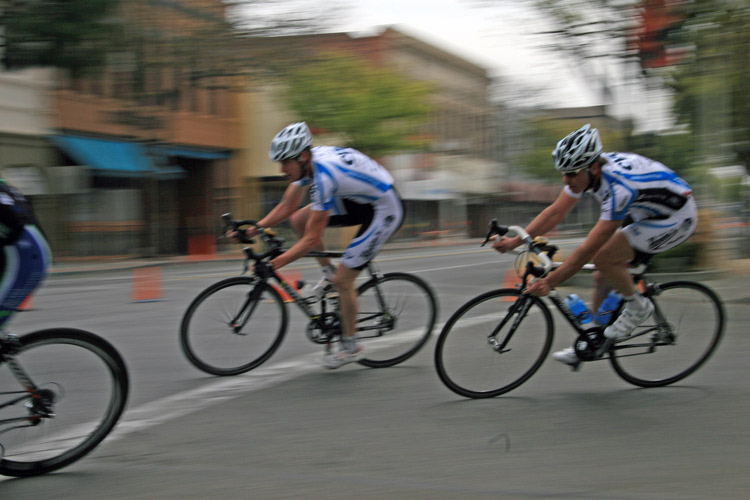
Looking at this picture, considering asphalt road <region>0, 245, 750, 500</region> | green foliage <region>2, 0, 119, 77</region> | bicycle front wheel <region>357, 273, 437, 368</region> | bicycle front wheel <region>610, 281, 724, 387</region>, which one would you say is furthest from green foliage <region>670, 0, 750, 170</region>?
green foliage <region>2, 0, 119, 77</region>

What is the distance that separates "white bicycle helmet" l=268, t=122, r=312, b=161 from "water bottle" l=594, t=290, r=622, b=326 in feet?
7.40

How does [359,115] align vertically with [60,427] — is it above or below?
above

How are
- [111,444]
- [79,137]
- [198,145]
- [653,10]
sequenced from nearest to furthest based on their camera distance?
[111,444] → [653,10] → [79,137] → [198,145]

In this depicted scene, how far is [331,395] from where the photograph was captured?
5777mm

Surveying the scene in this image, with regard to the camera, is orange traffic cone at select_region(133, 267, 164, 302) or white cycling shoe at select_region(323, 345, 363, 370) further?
orange traffic cone at select_region(133, 267, 164, 302)

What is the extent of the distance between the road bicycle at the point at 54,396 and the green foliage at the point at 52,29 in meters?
12.2

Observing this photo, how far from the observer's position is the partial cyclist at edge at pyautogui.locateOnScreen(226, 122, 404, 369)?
6062mm

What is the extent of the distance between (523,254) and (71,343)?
114 inches

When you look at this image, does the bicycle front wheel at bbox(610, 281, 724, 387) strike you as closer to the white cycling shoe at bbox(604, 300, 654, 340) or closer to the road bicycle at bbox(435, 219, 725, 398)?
the road bicycle at bbox(435, 219, 725, 398)

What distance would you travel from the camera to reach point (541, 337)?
5.59 metres

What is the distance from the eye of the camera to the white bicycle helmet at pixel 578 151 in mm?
5184

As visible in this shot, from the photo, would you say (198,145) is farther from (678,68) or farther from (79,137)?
(678,68)

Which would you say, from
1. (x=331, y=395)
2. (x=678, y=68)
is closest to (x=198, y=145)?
(x=678, y=68)

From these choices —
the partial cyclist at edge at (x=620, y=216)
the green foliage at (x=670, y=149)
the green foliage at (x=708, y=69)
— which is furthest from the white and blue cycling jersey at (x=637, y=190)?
the green foliage at (x=670, y=149)
